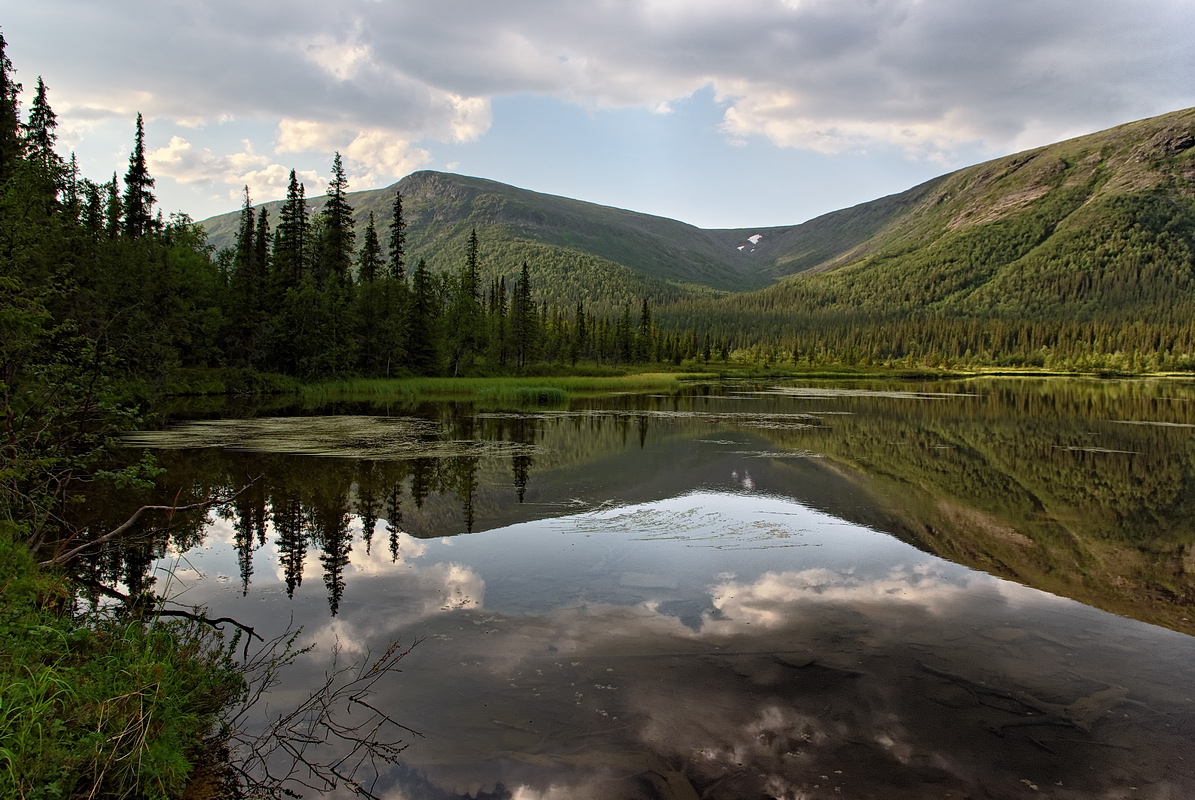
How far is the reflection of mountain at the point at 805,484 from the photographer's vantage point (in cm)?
1272

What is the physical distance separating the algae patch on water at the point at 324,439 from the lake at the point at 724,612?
0.94m

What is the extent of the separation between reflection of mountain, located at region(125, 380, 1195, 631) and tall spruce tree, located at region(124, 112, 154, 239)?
101 ft

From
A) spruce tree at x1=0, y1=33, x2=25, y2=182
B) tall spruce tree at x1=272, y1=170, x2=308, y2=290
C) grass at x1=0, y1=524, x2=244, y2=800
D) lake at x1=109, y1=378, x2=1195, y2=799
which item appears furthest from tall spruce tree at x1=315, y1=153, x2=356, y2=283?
grass at x1=0, y1=524, x2=244, y2=800

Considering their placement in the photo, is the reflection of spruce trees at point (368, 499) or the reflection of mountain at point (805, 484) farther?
the reflection of spruce trees at point (368, 499)

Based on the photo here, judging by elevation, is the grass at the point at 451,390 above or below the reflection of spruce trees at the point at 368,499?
above

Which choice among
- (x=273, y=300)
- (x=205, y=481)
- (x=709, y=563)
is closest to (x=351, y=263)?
(x=273, y=300)

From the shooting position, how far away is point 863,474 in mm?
21625

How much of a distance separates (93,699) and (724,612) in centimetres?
728

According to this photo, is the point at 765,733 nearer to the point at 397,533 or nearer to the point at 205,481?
the point at 397,533

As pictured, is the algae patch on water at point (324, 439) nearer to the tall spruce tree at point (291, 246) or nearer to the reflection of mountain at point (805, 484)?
the reflection of mountain at point (805, 484)

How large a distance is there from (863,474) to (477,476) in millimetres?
12325

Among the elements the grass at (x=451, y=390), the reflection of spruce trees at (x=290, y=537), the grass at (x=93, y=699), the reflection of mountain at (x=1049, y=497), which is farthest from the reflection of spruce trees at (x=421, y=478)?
the grass at (x=451, y=390)

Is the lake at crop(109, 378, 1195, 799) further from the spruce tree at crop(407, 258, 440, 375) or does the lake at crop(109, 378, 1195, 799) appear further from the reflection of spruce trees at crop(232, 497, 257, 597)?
the spruce tree at crop(407, 258, 440, 375)

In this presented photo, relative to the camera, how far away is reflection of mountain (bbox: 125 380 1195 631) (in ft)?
41.7
